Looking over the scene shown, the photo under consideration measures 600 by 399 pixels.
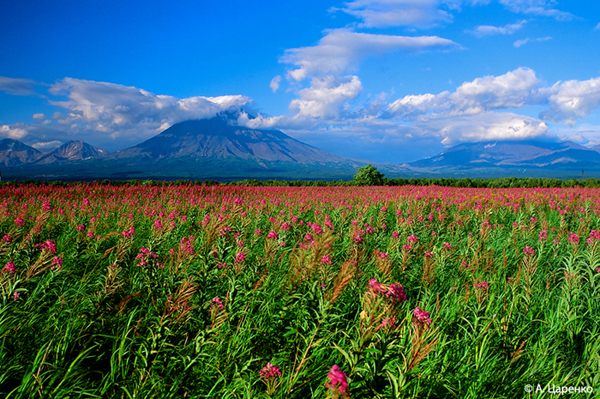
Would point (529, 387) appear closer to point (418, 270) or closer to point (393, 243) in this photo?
point (418, 270)

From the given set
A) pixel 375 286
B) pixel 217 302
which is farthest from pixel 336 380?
pixel 217 302

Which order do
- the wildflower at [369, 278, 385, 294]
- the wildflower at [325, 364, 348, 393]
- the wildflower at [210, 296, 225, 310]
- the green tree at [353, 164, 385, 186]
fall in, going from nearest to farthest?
the wildflower at [325, 364, 348, 393] → the wildflower at [369, 278, 385, 294] → the wildflower at [210, 296, 225, 310] → the green tree at [353, 164, 385, 186]

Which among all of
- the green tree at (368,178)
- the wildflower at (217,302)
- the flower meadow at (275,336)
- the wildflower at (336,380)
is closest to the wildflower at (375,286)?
the flower meadow at (275,336)

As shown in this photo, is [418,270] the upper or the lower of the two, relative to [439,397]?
upper

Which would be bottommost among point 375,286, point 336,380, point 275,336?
point 275,336

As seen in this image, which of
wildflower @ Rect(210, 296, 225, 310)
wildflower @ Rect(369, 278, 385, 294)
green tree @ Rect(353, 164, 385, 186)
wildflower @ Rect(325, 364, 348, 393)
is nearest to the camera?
wildflower @ Rect(325, 364, 348, 393)

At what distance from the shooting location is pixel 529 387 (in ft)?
6.97

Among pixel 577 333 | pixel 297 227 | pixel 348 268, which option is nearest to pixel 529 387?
pixel 577 333

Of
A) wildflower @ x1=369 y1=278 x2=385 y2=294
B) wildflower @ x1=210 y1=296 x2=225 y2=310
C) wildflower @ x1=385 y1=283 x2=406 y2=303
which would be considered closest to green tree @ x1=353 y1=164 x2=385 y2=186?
wildflower @ x1=210 y1=296 x2=225 y2=310

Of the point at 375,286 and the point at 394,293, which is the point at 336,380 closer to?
the point at 375,286

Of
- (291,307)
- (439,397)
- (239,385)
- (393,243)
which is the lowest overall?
(439,397)

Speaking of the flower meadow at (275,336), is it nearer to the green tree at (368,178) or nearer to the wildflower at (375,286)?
the wildflower at (375,286)

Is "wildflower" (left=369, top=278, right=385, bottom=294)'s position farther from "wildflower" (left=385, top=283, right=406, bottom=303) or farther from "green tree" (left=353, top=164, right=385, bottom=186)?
"green tree" (left=353, top=164, right=385, bottom=186)

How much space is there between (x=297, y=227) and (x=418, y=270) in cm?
253
